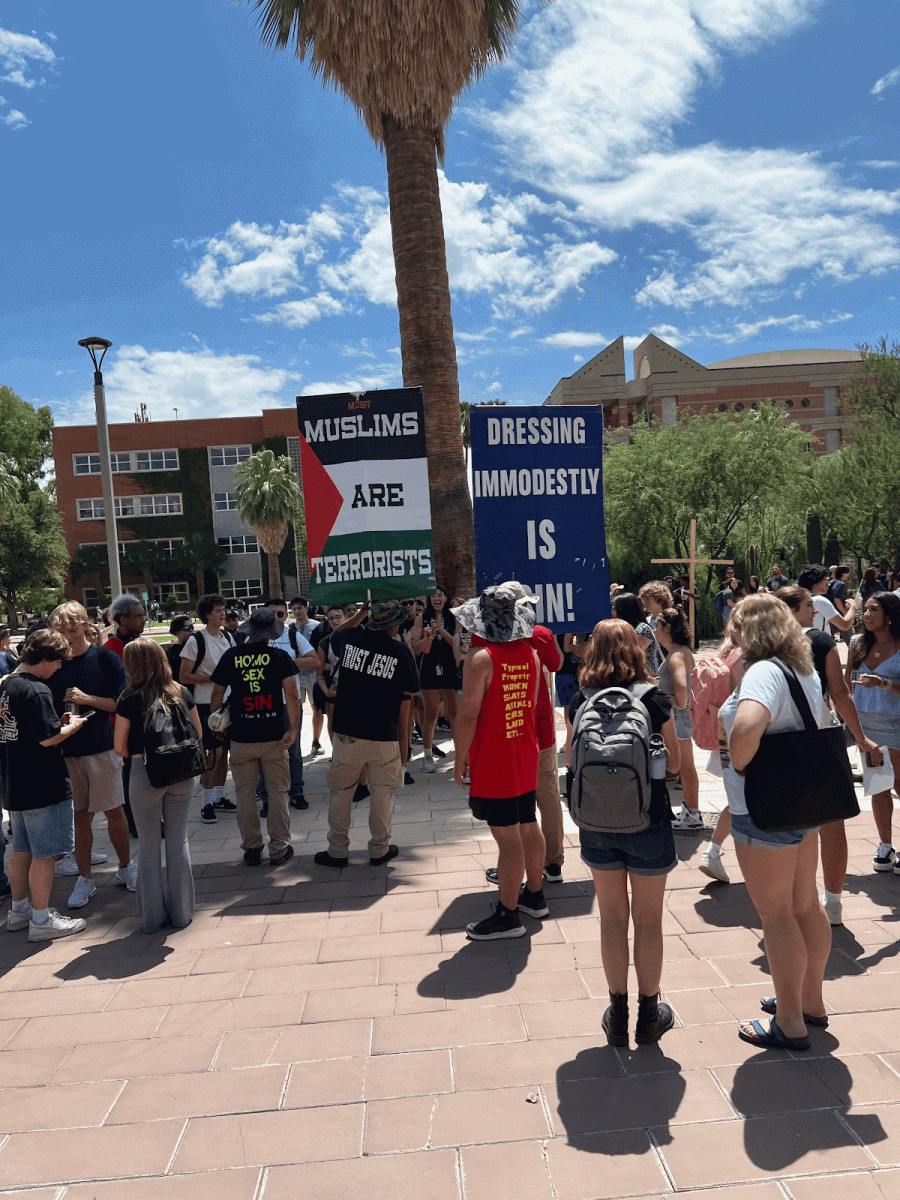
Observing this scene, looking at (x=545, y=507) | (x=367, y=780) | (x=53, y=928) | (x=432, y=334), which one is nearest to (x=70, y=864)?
(x=53, y=928)

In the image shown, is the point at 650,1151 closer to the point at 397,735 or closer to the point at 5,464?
the point at 397,735

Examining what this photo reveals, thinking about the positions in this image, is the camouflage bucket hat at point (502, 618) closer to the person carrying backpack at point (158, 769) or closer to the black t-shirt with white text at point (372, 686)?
the black t-shirt with white text at point (372, 686)

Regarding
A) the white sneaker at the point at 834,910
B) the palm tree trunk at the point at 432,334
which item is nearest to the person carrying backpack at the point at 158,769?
the white sneaker at the point at 834,910

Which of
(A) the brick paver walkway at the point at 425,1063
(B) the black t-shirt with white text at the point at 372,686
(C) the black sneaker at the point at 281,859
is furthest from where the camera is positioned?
(C) the black sneaker at the point at 281,859

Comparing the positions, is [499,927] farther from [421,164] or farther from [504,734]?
[421,164]

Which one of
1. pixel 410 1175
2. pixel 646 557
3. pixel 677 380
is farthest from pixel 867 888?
pixel 677 380

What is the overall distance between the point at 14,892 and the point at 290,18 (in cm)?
1185

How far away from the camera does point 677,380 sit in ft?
216

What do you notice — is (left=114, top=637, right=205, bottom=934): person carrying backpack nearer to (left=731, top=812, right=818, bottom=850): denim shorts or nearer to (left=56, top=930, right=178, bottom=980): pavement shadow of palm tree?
(left=56, top=930, right=178, bottom=980): pavement shadow of palm tree

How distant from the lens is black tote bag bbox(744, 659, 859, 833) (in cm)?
307

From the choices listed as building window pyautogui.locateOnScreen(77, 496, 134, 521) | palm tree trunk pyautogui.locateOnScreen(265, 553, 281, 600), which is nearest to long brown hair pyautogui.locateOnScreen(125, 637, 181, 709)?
palm tree trunk pyautogui.locateOnScreen(265, 553, 281, 600)

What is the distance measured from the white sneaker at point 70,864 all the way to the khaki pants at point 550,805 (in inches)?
131

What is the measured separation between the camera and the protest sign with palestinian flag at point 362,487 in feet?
20.8

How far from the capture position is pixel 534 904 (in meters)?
4.73
